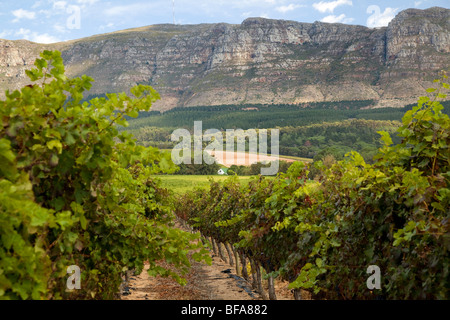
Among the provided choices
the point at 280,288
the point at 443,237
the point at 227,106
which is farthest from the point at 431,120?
the point at 227,106

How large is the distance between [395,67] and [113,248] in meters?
177

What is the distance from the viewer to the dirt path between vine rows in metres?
12.7

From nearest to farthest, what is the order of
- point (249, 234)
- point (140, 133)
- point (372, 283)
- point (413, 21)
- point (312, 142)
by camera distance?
point (372, 283) → point (249, 234) → point (312, 142) → point (140, 133) → point (413, 21)

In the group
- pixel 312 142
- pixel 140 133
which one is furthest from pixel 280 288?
pixel 140 133

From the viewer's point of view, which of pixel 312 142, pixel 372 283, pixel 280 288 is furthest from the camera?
pixel 312 142

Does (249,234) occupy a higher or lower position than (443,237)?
lower

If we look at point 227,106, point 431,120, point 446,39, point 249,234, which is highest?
point 446,39

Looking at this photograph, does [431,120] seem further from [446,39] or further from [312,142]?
[446,39]

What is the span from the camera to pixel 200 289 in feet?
47.1

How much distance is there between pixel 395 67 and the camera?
16288 cm

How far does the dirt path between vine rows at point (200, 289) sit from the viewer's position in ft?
41.7
